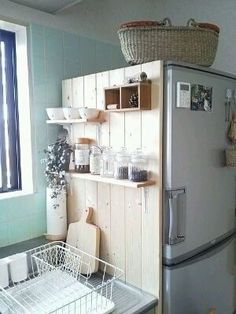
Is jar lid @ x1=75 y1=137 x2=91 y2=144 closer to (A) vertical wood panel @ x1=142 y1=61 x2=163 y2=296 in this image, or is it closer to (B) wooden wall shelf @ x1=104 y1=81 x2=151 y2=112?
(B) wooden wall shelf @ x1=104 y1=81 x2=151 y2=112

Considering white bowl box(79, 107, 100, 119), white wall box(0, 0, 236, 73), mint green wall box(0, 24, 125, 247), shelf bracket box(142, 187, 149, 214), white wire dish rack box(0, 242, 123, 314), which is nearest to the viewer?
white wire dish rack box(0, 242, 123, 314)

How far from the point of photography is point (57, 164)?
1.74 metres

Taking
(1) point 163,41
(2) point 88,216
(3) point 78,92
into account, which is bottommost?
(2) point 88,216

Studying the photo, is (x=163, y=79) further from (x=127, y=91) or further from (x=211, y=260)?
(x=211, y=260)

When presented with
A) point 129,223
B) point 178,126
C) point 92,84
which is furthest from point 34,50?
point 129,223

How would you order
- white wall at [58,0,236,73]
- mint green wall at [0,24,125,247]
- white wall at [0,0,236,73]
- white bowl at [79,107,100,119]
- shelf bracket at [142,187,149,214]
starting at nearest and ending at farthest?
shelf bracket at [142,187,149,214], white bowl at [79,107,100,119], mint green wall at [0,24,125,247], white wall at [0,0,236,73], white wall at [58,0,236,73]

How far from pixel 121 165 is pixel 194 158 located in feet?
1.18

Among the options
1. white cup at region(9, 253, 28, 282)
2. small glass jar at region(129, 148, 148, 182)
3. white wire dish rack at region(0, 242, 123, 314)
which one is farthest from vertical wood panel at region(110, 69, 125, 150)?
white cup at region(9, 253, 28, 282)

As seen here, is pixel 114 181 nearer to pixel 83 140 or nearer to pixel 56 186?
pixel 83 140

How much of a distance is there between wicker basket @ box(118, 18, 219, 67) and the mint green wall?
62 cm

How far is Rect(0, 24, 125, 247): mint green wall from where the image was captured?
1782 millimetres

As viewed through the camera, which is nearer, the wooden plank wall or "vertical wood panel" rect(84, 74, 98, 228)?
the wooden plank wall

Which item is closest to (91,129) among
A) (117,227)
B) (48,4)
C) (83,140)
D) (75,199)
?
(83,140)

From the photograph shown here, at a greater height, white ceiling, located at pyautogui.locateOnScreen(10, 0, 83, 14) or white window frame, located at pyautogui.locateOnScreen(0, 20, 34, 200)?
white ceiling, located at pyautogui.locateOnScreen(10, 0, 83, 14)
